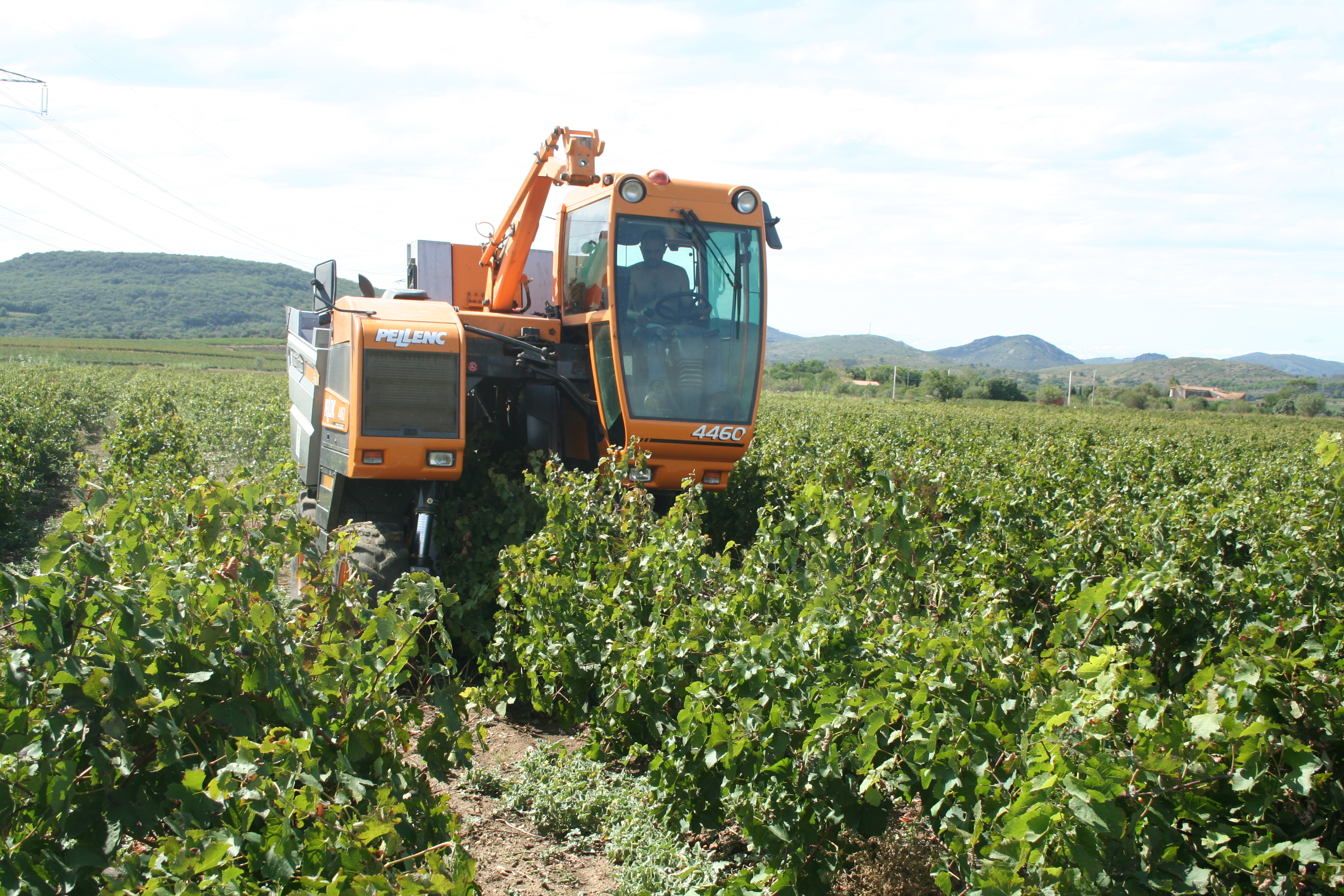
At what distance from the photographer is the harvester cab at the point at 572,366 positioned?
5707mm

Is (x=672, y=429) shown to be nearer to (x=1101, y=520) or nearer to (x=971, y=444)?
(x=1101, y=520)

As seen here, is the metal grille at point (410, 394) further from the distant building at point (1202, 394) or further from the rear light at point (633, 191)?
the distant building at point (1202, 394)

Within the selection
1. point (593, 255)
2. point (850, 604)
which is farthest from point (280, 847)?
point (593, 255)

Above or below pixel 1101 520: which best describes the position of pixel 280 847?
below

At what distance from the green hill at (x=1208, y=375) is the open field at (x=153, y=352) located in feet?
332

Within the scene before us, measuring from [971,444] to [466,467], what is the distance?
26.5 feet

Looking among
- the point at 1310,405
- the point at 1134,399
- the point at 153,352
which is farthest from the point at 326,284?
the point at 153,352

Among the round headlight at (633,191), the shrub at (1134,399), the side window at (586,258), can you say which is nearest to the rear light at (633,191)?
the round headlight at (633,191)

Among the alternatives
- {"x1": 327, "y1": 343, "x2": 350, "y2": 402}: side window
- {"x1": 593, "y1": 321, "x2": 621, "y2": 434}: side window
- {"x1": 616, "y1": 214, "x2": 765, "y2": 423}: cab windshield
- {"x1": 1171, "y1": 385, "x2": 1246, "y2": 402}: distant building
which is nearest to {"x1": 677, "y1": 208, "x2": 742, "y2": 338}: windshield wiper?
{"x1": 616, "y1": 214, "x2": 765, "y2": 423}: cab windshield

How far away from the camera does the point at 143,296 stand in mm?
141875

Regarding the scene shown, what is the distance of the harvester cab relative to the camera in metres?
5.71

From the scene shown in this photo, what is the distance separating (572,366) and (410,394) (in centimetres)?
150

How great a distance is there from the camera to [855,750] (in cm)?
275

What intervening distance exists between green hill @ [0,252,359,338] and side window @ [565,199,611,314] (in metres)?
107
